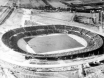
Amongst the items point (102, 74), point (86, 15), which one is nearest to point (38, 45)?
point (102, 74)

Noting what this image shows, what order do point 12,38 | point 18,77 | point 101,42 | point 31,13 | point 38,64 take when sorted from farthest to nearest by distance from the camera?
point 31,13 → point 12,38 → point 101,42 → point 38,64 → point 18,77

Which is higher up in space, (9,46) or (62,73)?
(9,46)

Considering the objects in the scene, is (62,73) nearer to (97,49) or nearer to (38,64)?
(38,64)

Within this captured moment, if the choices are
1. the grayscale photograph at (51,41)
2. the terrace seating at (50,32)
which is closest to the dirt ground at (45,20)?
the grayscale photograph at (51,41)

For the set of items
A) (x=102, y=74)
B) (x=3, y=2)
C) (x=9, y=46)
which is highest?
(x=3, y=2)

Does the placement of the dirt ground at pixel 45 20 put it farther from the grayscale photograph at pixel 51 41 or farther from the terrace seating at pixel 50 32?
the terrace seating at pixel 50 32

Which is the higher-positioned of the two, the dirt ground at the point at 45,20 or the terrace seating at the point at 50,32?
the dirt ground at the point at 45,20

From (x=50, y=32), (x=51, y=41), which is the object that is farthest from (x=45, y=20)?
(x=51, y=41)

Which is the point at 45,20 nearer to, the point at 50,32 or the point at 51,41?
the point at 50,32

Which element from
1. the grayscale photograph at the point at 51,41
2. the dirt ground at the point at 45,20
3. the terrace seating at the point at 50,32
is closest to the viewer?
the grayscale photograph at the point at 51,41

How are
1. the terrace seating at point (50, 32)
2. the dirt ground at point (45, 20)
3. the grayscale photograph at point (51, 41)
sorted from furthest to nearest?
the dirt ground at point (45, 20)
the terrace seating at point (50, 32)
the grayscale photograph at point (51, 41)
